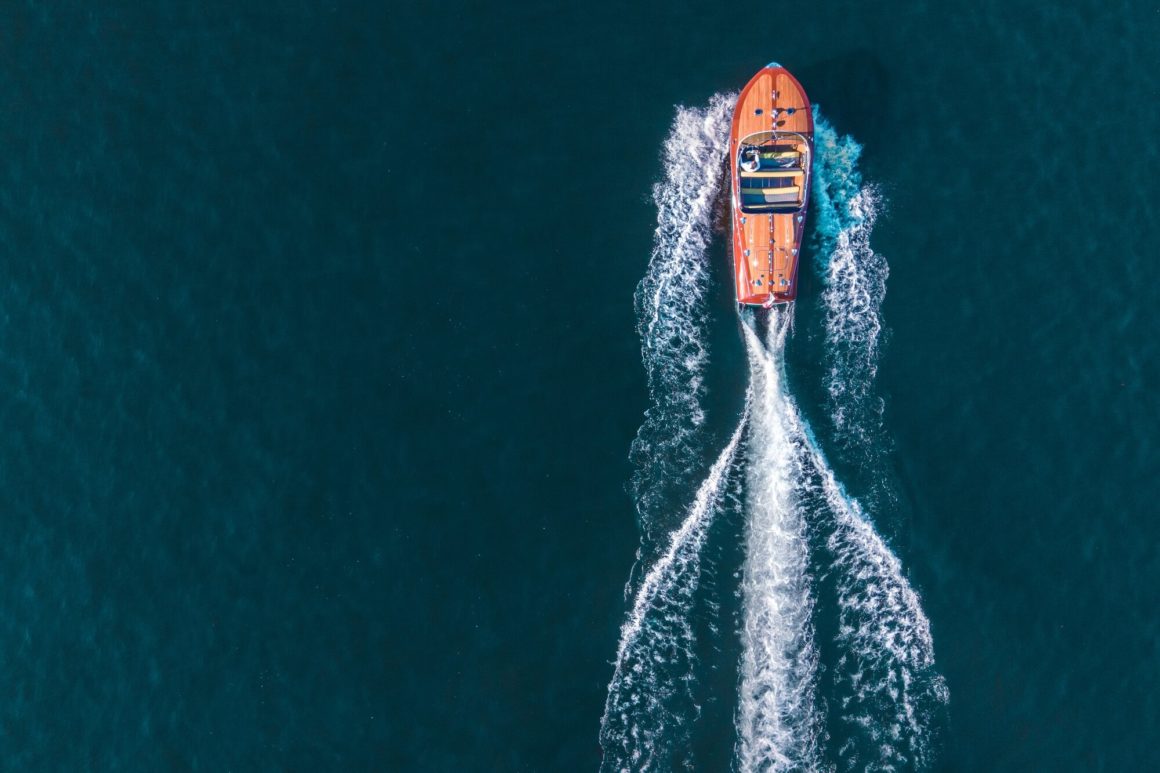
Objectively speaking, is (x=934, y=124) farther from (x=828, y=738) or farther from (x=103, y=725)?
(x=103, y=725)

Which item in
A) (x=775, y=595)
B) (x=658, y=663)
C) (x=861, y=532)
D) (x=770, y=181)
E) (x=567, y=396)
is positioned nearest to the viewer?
(x=658, y=663)

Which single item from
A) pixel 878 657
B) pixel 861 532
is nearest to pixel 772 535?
pixel 861 532

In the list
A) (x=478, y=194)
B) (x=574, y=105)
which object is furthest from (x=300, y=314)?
(x=574, y=105)

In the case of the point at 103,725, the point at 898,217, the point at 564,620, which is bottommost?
the point at 103,725

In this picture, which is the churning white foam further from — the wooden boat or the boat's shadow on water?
the boat's shadow on water

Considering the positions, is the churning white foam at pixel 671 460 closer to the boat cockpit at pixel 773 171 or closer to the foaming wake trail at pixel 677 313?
the foaming wake trail at pixel 677 313

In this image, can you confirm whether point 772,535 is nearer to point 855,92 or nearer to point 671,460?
point 671,460

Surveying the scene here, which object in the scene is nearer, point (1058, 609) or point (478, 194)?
point (1058, 609)
